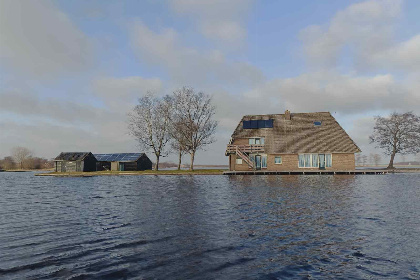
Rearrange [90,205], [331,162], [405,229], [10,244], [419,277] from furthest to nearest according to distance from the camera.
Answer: [331,162]
[90,205]
[405,229]
[10,244]
[419,277]

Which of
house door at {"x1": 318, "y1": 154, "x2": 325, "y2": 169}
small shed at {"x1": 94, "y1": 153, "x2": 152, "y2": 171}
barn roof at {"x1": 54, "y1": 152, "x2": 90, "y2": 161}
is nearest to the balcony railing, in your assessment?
house door at {"x1": 318, "y1": 154, "x2": 325, "y2": 169}

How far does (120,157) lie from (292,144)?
45045mm

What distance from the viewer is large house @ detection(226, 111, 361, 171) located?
5062 centimetres

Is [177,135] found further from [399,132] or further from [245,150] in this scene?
[399,132]

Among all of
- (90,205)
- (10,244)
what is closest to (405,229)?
(10,244)

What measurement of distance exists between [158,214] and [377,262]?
9.54m

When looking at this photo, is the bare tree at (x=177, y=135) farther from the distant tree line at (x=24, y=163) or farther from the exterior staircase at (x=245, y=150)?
the distant tree line at (x=24, y=163)

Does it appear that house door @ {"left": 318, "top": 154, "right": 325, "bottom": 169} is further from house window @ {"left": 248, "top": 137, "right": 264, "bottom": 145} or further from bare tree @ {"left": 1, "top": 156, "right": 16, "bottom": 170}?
bare tree @ {"left": 1, "top": 156, "right": 16, "bottom": 170}

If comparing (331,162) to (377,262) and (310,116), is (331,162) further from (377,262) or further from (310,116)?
(377,262)

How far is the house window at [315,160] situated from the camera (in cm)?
5069

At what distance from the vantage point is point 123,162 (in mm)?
72688

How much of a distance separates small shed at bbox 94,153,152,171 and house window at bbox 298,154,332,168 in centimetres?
4113

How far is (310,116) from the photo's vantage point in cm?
5594

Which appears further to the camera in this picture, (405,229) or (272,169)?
(272,169)
